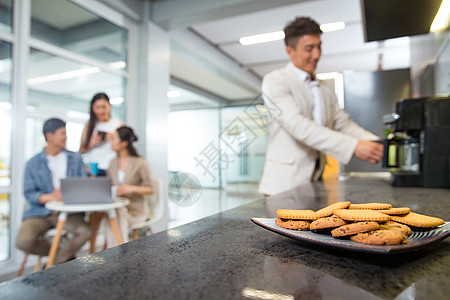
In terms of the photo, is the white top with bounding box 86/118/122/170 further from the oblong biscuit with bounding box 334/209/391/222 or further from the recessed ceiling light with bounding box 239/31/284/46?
the oblong biscuit with bounding box 334/209/391/222

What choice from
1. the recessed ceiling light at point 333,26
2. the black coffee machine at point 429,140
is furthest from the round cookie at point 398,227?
the recessed ceiling light at point 333,26

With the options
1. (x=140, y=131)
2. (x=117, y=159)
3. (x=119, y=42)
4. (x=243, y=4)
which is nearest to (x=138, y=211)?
(x=117, y=159)

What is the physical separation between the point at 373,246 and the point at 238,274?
5.4 inches

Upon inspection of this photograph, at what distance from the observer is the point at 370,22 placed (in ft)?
3.24

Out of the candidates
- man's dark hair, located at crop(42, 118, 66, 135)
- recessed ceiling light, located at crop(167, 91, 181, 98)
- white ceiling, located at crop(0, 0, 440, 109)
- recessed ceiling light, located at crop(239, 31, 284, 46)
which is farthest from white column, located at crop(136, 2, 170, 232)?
recessed ceiling light, located at crop(239, 31, 284, 46)

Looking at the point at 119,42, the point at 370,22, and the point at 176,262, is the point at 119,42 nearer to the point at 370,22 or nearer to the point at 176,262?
the point at 370,22

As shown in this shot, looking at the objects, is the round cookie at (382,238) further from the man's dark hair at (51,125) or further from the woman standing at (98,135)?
the woman standing at (98,135)

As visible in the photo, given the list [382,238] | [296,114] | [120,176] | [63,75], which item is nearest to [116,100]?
[63,75]

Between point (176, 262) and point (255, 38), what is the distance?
472 cm

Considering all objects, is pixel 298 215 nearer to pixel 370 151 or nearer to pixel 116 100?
pixel 370 151

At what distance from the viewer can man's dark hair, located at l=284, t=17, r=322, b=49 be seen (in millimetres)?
1484

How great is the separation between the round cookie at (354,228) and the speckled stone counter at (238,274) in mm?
27

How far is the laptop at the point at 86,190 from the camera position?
207 centimetres

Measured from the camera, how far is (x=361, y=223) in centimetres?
35
